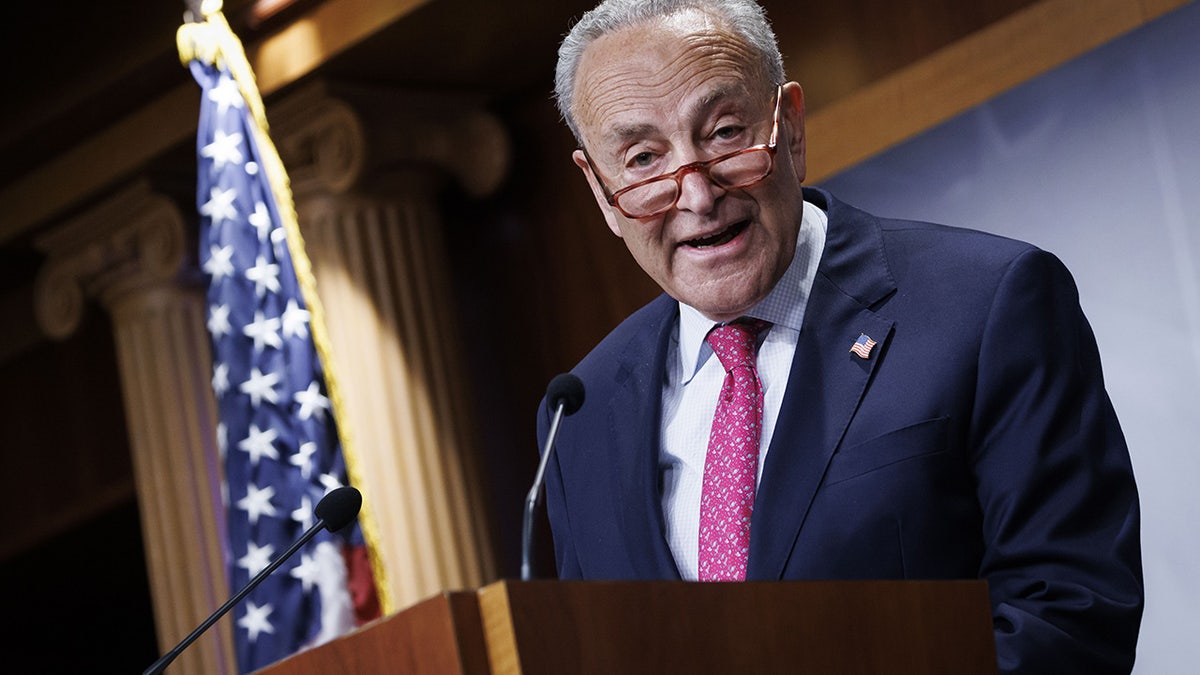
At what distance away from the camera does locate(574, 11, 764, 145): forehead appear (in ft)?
7.91

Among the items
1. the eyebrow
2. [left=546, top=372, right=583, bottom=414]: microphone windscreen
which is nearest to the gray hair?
the eyebrow

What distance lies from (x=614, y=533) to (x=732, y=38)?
758 mm

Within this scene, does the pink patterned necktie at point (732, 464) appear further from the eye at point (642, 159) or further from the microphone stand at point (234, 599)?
the microphone stand at point (234, 599)

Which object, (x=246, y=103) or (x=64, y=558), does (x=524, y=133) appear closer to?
(x=246, y=103)

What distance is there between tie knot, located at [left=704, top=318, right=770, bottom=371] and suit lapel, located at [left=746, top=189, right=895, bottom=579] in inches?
4.3

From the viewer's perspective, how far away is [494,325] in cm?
591

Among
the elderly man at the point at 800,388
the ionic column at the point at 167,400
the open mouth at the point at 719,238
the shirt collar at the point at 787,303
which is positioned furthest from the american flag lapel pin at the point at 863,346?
the ionic column at the point at 167,400

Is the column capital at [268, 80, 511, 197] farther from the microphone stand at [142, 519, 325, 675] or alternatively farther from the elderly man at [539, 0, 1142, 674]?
the microphone stand at [142, 519, 325, 675]

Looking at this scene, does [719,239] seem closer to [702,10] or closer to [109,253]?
[702,10]

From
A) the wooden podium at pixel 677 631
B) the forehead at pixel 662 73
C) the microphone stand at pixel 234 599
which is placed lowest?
the wooden podium at pixel 677 631

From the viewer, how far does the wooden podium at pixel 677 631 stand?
148 centimetres

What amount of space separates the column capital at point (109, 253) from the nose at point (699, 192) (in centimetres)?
401

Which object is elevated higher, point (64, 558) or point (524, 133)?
point (524, 133)

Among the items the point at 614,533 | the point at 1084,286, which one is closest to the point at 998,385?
the point at 614,533
